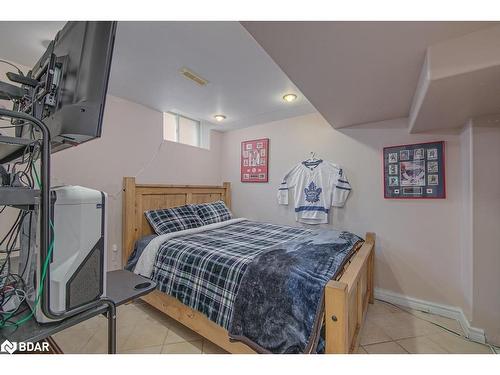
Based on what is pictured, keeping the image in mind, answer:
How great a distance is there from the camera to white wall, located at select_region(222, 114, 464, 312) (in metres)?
2.10

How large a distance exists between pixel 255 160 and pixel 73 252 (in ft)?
9.19

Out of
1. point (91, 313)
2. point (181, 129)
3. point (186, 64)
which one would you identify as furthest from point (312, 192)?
point (91, 313)

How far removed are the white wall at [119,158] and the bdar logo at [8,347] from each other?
178 centimetres

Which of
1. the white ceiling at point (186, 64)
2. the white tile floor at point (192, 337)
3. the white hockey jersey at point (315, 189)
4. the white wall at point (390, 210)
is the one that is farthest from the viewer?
the white hockey jersey at point (315, 189)

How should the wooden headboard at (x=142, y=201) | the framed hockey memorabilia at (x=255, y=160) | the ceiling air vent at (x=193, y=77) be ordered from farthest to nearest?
the framed hockey memorabilia at (x=255, y=160) < the wooden headboard at (x=142, y=201) < the ceiling air vent at (x=193, y=77)

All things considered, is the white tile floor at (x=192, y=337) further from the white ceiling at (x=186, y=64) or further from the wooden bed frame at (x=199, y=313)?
the white ceiling at (x=186, y=64)

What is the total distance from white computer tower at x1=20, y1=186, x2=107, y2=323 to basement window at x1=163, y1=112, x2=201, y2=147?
2337 millimetres

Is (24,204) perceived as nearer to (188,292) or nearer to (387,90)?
(188,292)

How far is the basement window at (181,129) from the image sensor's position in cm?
311

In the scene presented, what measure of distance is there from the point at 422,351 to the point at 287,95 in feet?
8.03

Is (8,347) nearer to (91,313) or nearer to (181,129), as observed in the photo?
(91,313)

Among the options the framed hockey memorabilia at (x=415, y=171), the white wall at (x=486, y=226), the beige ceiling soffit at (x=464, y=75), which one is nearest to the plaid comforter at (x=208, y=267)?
the framed hockey memorabilia at (x=415, y=171)
